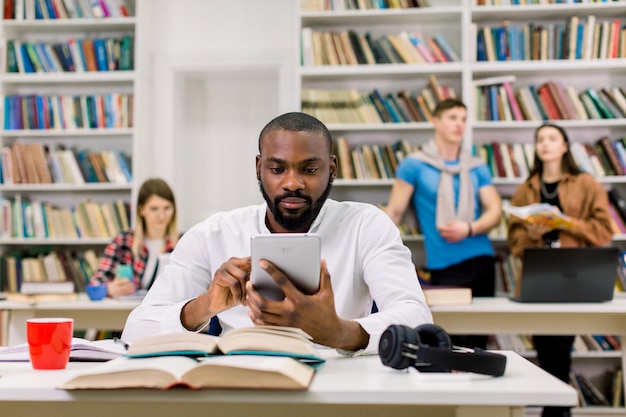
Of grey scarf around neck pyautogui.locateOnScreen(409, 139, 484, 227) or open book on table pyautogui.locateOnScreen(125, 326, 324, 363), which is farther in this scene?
grey scarf around neck pyautogui.locateOnScreen(409, 139, 484, 227)

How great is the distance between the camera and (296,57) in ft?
14.3

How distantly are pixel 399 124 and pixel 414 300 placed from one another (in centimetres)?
289

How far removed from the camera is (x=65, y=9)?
15.1ft

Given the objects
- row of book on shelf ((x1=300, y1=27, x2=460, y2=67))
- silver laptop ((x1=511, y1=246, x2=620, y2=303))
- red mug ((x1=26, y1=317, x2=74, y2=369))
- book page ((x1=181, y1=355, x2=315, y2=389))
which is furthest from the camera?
row of book on shelf ((x1=300, y1=27, x2=460, y2=67))

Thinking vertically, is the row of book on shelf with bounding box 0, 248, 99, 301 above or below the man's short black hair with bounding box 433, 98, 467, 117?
below

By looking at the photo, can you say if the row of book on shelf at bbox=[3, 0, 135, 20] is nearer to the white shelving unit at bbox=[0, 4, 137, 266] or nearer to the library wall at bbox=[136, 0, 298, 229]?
the white shelving unit at bbox=[0, 4, 137, 266]

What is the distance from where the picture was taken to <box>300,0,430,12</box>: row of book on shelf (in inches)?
172

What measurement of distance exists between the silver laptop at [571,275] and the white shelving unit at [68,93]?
2.80m

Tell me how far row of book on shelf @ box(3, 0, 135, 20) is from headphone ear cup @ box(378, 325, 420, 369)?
399 cm

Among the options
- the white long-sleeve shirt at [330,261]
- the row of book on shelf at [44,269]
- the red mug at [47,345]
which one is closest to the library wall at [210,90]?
the row of book on shelf at [44,269]

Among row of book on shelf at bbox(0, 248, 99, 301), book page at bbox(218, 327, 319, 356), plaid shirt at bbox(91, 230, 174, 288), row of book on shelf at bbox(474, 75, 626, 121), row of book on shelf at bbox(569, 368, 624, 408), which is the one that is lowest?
row of book on shelf at bbox(569, 368, 624, 408)

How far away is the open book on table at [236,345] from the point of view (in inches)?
43.2

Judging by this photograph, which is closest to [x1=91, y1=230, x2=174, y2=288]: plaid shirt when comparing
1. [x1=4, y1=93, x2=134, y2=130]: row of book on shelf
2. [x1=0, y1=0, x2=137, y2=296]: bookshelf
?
[x1=0, y1=0, x2=137, y2=296]: bookshelf

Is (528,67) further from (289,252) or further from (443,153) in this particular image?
(289,252)
